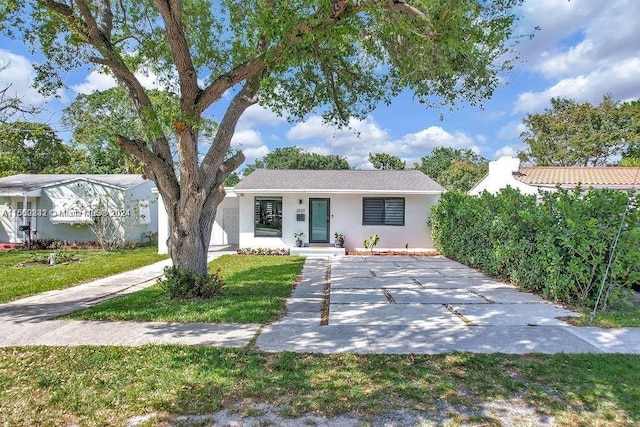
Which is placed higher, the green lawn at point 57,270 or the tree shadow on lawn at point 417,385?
the tree shadow on lawn at point 417,385

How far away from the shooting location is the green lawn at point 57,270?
825cm

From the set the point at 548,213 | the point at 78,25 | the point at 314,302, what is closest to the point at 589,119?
the point at 548,213

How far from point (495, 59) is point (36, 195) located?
20.1 metres

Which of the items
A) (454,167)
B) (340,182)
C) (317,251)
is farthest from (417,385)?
(454,167)

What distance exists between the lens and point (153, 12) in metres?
7.78

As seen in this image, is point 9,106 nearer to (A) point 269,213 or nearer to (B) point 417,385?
(B) point 417,385

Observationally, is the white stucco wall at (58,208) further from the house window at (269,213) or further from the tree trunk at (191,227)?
the tree trunk at (191,227)

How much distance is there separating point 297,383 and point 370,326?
6.82 ft

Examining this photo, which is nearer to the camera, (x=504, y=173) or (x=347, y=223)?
(x=504, y=173)

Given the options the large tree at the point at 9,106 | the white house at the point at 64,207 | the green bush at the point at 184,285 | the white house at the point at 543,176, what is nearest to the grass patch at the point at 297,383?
the green bush at the point at 184,285

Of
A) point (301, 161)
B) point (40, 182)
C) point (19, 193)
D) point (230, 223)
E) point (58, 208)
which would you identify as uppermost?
point (301, 161)

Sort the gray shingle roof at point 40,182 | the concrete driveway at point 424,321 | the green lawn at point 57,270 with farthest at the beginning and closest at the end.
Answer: the gray shingle roof at point 40,182, the green lawn at point 57,270, the concrete driveway at point 424,321

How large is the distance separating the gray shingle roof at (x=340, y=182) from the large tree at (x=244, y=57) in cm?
657

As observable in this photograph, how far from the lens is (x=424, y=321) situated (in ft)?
18.2
